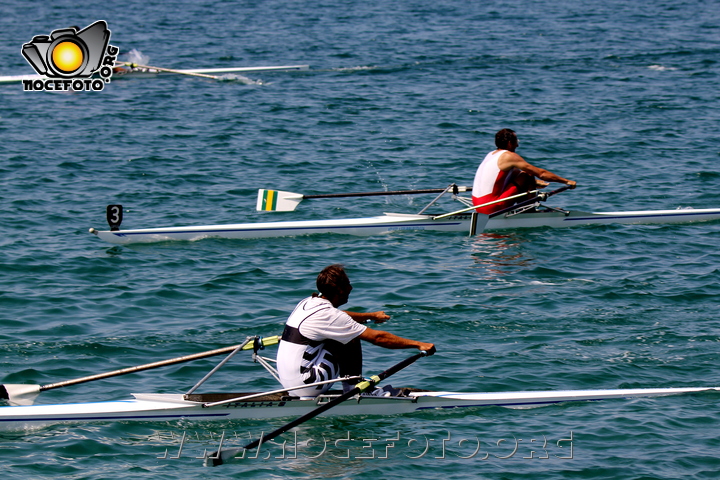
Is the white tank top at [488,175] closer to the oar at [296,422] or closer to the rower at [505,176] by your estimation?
the rower at [505,176]

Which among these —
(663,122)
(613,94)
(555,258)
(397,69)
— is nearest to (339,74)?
(397,69)

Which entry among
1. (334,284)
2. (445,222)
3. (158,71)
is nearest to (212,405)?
(334,284)

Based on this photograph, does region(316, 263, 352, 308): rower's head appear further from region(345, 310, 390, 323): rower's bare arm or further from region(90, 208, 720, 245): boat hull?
region(90, 208, 720, 245): boat hull

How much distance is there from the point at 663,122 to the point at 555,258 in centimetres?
971

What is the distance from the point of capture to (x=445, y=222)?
45.5 feet

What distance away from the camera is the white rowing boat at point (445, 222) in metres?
13.2

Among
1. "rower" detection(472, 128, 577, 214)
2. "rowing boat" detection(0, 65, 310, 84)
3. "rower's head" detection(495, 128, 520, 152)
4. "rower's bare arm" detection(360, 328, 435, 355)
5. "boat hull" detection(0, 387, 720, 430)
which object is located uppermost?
"rowing boat" detection(0, 65, 310, 84)

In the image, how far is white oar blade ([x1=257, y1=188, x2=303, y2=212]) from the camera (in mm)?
13852

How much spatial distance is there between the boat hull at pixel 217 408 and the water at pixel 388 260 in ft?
0.33

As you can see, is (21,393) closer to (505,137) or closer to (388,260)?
(388,260)

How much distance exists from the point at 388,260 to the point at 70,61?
16.5m

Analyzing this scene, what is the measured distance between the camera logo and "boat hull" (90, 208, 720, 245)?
13.0 meters

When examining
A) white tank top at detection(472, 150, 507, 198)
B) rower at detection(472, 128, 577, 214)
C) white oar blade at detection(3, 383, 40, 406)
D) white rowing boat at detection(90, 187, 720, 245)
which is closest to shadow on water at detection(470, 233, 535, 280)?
white rowing boat at detection(90, 187, 720, 245)

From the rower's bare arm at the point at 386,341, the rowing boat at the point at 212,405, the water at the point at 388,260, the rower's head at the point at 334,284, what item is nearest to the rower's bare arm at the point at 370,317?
the rower's bare arm at the point at 386,341
